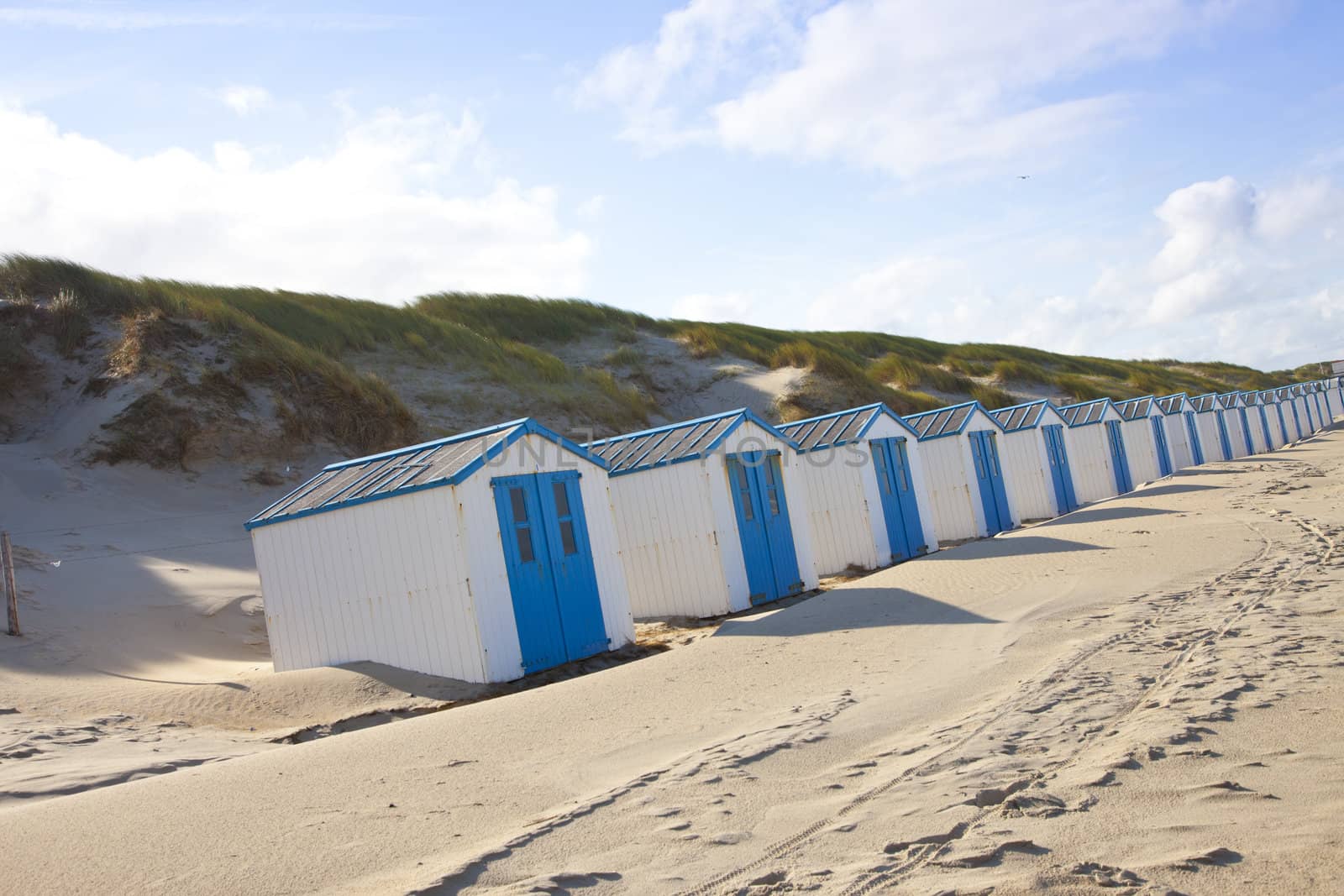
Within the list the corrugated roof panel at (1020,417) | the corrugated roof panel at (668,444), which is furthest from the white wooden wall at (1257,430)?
the corrugated roof panel at (668,444)

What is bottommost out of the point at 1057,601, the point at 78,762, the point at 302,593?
the point at 1057,601

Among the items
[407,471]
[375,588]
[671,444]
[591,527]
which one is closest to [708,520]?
[671,444]

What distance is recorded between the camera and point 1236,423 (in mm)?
44031

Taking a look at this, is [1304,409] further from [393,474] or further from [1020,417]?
[393,474]

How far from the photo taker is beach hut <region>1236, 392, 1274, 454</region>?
150ft

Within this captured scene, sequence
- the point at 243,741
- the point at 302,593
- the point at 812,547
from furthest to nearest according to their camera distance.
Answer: the point at 812,547 < the point at 302,593 < the point at 243,741

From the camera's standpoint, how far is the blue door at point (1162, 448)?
35281 mm

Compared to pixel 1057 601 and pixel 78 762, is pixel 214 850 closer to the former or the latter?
pixel 78 762

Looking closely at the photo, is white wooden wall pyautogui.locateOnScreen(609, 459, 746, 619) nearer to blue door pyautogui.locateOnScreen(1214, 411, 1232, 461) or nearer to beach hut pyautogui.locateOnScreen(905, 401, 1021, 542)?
beach hut pyautogui.locateOnScreen(905, 401, 1021, 542)

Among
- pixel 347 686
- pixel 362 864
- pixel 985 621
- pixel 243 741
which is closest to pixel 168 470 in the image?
pixel 347 686

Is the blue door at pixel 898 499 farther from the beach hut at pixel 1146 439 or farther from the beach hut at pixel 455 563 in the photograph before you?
the beach hut at pixel 1146 439

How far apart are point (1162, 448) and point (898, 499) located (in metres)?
→ 20.1

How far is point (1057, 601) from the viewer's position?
11.4 m

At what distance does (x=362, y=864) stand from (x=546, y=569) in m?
7.02
